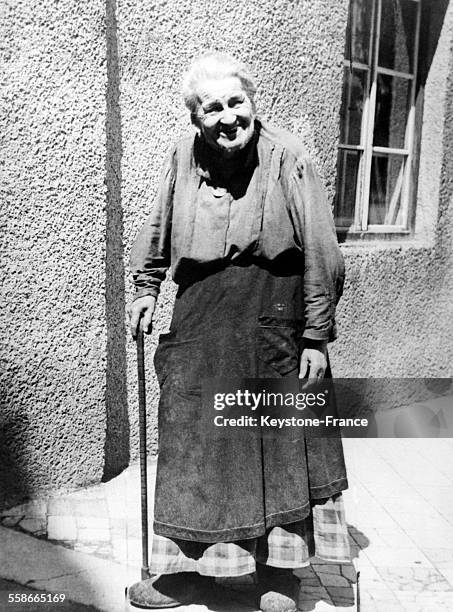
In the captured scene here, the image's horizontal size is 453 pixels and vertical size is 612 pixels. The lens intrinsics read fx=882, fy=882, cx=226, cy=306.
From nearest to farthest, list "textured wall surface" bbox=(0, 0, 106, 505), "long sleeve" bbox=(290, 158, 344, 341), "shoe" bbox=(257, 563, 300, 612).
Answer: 1. "long sleeve" bbox=(290, 158, 344, 341)
2. "shoe" bbox=(257, 563, 300, 612)
3. "textured wall surface" bbox=(0, 0, 106, 505)

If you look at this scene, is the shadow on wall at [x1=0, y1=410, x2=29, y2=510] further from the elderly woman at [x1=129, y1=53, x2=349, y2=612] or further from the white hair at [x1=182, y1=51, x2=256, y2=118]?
the white hair at [x1=182, y1=51, x2=256, y2=118]

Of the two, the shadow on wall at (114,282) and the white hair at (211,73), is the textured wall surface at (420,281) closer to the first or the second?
the shadow on wall at (114,282)

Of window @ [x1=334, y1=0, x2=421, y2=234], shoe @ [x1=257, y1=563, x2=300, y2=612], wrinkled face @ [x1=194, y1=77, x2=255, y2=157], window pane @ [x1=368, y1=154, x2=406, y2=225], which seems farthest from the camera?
window pane @ [x1=368, y1=154, x2=406, y2=225]

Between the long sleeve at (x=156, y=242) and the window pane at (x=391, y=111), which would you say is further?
the window pane at (x=391, y=111)

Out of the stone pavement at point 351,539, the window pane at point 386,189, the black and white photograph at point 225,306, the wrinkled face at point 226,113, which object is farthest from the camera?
→ the window pane at point 386,189

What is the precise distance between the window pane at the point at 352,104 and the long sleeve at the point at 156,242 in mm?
2694

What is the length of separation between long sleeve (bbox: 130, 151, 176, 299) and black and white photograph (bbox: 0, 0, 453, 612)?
10 mm

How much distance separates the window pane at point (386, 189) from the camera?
5812 millimetres

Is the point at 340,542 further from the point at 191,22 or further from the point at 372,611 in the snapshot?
the point at 191,22

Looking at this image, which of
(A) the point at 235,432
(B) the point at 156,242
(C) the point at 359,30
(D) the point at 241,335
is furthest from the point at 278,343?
(C) the point at 359,30

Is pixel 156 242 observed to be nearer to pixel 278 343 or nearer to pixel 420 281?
pixel 278 343

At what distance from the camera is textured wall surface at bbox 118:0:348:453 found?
4.35 m

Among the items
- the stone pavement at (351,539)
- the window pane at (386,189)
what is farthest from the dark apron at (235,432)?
the window pane at (386,189)

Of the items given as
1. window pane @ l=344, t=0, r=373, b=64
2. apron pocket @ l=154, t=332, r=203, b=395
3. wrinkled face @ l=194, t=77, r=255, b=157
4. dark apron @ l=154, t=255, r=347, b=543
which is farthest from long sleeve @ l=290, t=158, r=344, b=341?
window pane @ l=344, t=0, r=373, b=64
